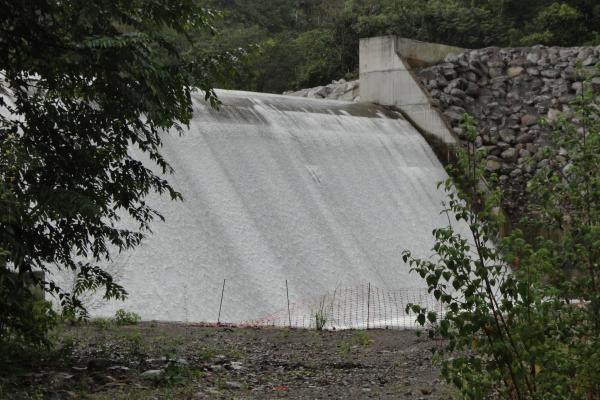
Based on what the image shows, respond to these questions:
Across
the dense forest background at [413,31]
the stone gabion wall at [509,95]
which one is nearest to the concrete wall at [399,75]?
the stone gabion wall at [509,95]

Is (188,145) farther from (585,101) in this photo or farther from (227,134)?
(585,101)

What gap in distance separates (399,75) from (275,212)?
26.5 feet

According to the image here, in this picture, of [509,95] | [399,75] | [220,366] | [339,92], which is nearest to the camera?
[220,366]

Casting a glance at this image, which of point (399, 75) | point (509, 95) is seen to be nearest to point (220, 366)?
point (399, 75)

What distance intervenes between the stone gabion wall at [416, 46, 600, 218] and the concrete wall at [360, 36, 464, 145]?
1.21ft

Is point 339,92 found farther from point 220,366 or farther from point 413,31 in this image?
point 220,366

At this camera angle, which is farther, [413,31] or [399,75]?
[413,31]

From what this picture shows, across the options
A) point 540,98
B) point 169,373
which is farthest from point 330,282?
point 540,98

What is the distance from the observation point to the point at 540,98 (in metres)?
19.5

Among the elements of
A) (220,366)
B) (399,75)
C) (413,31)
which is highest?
(413,31)

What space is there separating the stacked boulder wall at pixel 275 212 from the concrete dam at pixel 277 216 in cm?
2

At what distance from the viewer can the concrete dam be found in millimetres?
10977

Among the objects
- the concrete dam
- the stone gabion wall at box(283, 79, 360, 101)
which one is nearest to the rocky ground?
the concrete dam

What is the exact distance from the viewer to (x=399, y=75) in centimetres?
2017
